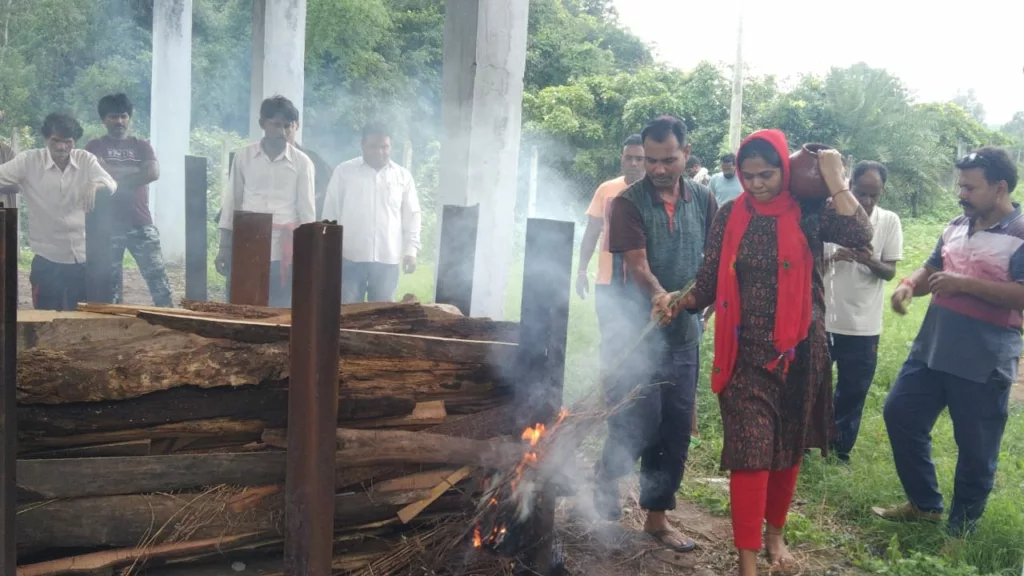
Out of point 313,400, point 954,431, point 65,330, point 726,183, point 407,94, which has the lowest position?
point 954,431

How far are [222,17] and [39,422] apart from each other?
22.3 m

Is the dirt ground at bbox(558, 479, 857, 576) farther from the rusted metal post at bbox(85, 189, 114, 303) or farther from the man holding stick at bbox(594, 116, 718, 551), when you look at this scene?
the rusted metal post at bbox(85, 189, 114, 303)

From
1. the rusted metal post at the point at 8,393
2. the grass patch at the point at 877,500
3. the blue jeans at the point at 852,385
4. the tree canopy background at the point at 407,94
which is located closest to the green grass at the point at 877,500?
the grass patch at the point at 877,500

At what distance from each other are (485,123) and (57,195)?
361 cm

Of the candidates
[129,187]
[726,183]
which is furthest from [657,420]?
[726,183]

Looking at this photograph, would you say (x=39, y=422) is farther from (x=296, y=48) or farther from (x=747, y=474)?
(x=296, y=48)

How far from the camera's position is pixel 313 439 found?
2822 mm

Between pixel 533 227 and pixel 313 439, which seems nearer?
pixel 313 439

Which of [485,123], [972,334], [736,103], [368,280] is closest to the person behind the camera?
[972,334]

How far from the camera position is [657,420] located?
4641 millimetres

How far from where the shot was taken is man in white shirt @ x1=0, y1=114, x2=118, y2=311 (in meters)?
6.86

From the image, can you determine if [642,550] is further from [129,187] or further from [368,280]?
[129,187]

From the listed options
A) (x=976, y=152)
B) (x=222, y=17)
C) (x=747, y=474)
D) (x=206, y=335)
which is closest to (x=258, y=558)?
(x=206, y=335)

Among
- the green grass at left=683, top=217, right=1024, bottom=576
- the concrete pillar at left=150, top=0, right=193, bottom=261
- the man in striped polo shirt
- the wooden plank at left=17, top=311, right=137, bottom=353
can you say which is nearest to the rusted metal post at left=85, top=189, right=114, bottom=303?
the wooden plank at left=17, top=311, right=137, bottom=353
